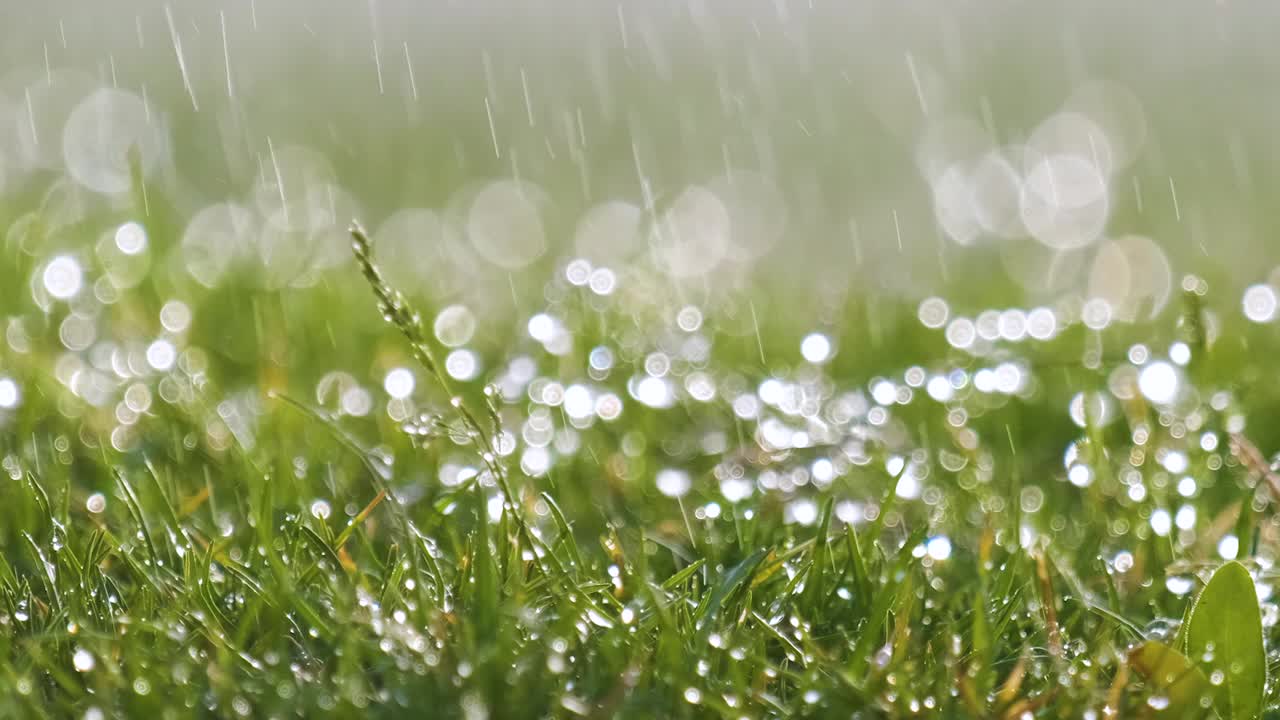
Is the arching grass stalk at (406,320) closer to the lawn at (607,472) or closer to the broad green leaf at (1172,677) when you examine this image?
the lawn at (607,472)

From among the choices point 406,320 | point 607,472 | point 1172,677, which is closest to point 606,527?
point 607,472

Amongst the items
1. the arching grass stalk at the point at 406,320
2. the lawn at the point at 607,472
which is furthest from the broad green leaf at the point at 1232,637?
the arching grass stalk at the point at 406,320

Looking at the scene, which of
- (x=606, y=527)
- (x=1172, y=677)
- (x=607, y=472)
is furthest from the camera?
(x=607, y=472)

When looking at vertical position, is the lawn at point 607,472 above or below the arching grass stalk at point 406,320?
below

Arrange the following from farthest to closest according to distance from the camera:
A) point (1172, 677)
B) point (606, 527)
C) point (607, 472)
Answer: point (607, 472) < point (606, 527) < point (1172, 677)

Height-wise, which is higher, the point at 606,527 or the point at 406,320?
the point at 406,320

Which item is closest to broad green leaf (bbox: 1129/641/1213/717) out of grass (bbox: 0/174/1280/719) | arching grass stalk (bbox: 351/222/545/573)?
grass (bbox: 0/174/1280/719)

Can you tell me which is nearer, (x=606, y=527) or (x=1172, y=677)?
(x=1172, y=677)

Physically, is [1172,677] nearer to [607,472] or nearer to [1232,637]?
[1232,637]
